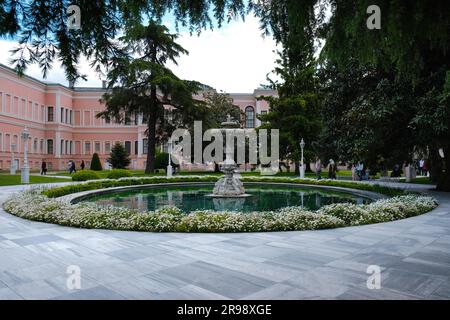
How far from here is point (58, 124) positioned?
4903 cm

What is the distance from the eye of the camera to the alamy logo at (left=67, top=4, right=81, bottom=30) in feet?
14.1

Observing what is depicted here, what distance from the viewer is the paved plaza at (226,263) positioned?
3945mm

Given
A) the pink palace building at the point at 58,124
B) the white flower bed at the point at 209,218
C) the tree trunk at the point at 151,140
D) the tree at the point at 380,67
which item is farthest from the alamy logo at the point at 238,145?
the white flower bed at the point at 209,218

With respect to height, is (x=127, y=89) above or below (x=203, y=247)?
above

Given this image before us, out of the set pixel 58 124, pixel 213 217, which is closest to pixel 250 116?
pixel 58 124

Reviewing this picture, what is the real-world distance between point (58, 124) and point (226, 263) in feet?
163

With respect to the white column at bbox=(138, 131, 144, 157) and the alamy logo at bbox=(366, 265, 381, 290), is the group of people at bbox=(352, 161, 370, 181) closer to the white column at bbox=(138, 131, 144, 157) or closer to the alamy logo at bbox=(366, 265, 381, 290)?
the alamy logo at bbox=(366, 265, 381, 290)

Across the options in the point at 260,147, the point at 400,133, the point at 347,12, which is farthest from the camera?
the point at 260,147

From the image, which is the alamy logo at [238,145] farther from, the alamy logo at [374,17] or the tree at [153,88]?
the alamy logo at [374,17]

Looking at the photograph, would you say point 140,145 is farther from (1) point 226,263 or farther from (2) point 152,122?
(1) point 226,263

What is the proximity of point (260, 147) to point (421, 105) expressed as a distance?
74.4 ft
